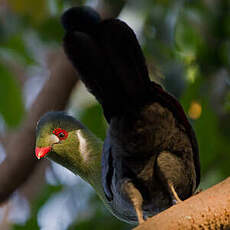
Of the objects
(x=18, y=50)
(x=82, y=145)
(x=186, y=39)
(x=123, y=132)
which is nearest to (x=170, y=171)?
(x=123, y=132)

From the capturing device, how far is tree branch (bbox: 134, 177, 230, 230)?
151 centimetres

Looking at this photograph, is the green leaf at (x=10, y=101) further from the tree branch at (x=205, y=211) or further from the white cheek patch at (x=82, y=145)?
the tree branch at (x=205, y=211)

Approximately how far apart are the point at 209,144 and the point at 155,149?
3.84 feet

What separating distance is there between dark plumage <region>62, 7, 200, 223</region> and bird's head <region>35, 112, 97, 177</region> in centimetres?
27

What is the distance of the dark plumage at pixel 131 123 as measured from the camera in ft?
5.18

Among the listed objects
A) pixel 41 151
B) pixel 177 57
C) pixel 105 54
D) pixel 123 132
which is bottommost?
pixel 177 57

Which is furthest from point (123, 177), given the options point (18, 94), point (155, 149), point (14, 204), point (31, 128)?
point (14, 204)

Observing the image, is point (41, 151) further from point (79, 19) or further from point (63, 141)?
point (79, 19)

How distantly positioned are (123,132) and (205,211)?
455 mm

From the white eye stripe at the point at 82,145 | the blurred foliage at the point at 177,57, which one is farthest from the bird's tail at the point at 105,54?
the blurred foliage at the point at 177,57

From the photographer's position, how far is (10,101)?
3195mm

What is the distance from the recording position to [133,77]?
1.66 meters

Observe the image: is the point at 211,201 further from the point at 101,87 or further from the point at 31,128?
the point at 31,128

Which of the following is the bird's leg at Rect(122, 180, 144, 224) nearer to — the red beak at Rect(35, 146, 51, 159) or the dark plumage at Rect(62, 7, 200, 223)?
the dark plumage at Rect(62, 7, 200, 223)
